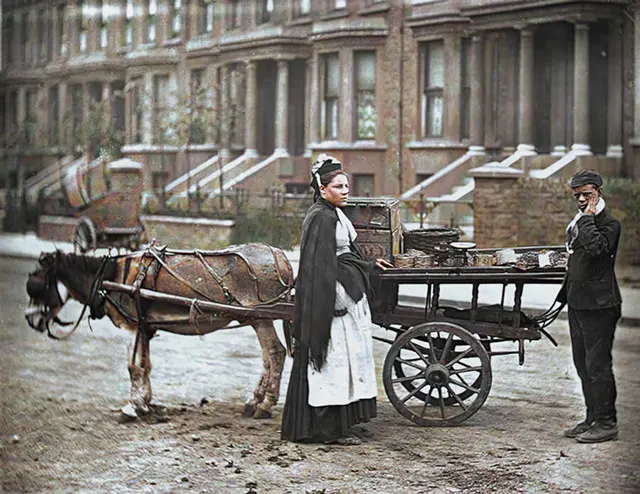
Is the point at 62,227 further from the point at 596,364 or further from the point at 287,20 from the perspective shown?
the point at 596,364

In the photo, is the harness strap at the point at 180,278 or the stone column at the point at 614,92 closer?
the harness strap at the point at 180,278

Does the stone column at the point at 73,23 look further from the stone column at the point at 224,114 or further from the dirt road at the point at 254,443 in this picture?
the dirt road at the point at 254,443

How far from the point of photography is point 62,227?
11648mm

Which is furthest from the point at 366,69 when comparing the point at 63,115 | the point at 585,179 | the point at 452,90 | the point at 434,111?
the point at 585,179

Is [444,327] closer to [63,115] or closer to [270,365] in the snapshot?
[270,365]

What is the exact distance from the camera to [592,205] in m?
6.78

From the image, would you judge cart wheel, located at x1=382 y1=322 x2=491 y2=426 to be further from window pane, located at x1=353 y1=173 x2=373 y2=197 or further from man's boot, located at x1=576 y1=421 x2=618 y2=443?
window pane, located at x1=353 y1=173 x2=373 y2=197

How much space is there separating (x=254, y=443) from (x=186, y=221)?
12.4 feet

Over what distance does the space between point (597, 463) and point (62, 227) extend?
6.65 metres

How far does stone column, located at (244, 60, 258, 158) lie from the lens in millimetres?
11234

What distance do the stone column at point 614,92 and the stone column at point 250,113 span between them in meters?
3.27

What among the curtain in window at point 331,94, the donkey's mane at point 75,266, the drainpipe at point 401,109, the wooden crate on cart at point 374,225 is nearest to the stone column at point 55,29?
the curtain in window at point 331,94

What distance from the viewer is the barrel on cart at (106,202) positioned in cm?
1105

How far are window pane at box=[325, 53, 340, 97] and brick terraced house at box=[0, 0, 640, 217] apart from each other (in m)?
0.03
